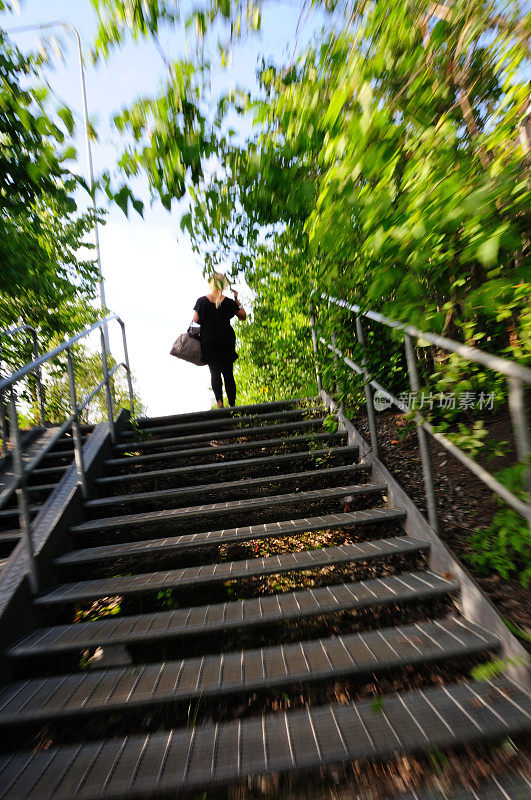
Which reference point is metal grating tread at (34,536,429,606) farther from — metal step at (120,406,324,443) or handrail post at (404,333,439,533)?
metal step at (120,406,324,443)

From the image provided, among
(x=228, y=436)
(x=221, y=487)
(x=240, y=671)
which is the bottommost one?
(x=240, y=671)

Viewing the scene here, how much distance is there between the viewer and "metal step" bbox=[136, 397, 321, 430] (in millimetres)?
4148

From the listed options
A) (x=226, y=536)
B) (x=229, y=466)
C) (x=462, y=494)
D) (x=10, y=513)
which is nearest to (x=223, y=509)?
(x=226, y=536)

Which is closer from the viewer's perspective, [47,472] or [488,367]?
[488,367]

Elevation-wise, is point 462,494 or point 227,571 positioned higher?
point 462,494

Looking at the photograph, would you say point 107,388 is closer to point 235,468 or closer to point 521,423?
point 235,468

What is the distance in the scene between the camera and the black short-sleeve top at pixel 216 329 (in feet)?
15.5

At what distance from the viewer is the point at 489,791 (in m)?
1.24

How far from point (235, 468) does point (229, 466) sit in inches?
3.4

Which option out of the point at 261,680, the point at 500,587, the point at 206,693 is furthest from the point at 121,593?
the point at 500,587

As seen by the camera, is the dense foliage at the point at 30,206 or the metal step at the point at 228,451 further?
the metal step at the point at 228,451

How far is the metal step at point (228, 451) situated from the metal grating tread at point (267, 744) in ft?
6.59

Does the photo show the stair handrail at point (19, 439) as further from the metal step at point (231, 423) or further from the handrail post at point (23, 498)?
the metal step at point (231, 423)

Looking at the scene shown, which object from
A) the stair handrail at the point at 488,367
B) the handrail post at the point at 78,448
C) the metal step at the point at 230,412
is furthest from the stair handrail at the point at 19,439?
the stair handrail at the point at 488,367
